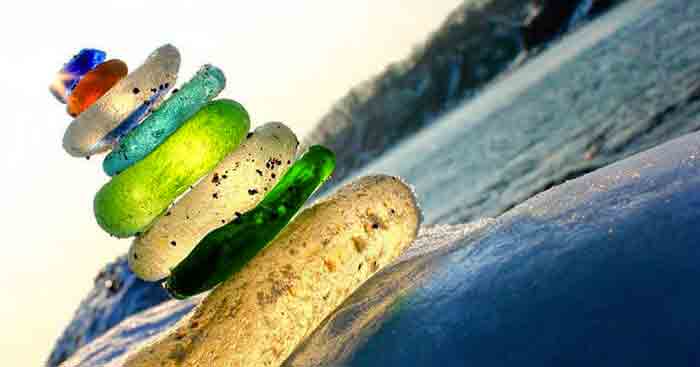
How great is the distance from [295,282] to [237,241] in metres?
0.37

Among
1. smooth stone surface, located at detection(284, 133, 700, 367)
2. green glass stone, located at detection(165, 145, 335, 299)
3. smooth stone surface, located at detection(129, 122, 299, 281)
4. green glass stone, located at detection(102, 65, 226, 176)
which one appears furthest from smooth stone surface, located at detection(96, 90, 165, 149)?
smooth stone surface, located at detection(284, 133, 700, 367)

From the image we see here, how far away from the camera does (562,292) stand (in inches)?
93.6

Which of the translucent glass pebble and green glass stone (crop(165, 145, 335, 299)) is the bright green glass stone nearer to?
green glass stone (crop(165, 145, 335, 299))

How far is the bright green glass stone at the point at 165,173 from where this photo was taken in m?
3.77

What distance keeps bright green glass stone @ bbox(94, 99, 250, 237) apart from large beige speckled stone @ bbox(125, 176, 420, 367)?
0.63m

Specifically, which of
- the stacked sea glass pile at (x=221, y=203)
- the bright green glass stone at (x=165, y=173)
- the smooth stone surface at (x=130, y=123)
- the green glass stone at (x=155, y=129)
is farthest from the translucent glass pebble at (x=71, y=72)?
the bright green glass stone at (x=165, y=173)

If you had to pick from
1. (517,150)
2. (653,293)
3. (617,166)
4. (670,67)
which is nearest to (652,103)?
(670,67)

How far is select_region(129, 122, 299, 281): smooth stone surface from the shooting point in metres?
3.79

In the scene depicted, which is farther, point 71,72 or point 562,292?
point 71,72

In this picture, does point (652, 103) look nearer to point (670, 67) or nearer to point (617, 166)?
point (670, 67)

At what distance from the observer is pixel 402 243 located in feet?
13.2

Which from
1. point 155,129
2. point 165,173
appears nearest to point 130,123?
point 155,129

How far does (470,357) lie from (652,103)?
78.0ft

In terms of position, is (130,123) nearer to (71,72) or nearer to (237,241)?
(71,72)
